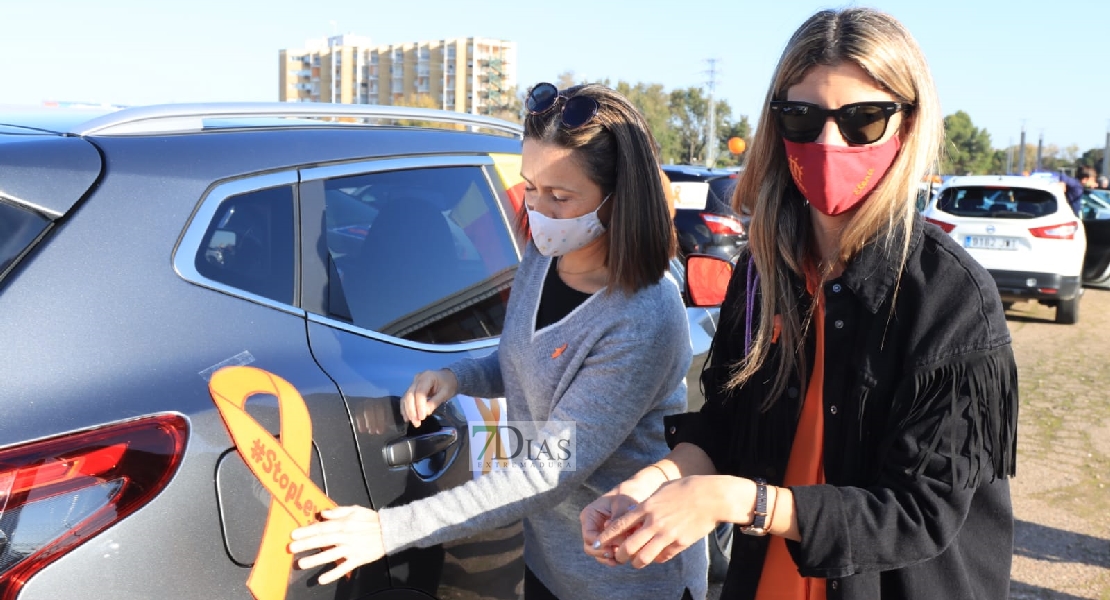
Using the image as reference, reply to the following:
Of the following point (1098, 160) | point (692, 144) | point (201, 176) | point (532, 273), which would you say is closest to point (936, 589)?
point (532, 273)

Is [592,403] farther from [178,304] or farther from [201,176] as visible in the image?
[201,176]

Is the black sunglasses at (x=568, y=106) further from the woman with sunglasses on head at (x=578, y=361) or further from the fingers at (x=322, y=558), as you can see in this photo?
the fingers at (x=322, y=558)

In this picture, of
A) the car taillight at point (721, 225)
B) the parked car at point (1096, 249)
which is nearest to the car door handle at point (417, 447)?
the car taillight at point (721, 225)

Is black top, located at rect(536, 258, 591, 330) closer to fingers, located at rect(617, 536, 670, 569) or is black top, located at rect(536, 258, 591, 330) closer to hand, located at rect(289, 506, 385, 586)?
hand, located at rect(289, 506, 385, 586)

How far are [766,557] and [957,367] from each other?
0.47 metres

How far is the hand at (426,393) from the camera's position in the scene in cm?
182

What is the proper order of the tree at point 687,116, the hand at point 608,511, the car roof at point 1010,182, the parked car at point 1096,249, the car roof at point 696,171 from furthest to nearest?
the tree at point 687,116 → the parked car at point 1096,249 → the car roof at point 696,171 → the car roof at point 1010,182 → the hand at point 608,511

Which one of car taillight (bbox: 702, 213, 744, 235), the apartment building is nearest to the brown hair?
car taillight (bbox: 702, 213, 744, 235)

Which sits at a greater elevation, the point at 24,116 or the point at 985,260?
the point at 24,116

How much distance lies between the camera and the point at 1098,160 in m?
62.2

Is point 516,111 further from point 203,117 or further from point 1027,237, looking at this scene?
point 203,117

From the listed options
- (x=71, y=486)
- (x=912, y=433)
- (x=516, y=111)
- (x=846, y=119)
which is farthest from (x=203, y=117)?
(x=516, y=111)

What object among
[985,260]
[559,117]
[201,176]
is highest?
[559,117]

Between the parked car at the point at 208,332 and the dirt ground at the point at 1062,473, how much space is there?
2.24 metres
